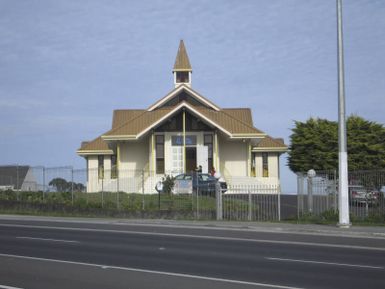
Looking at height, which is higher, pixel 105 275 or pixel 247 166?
pixel 247 166

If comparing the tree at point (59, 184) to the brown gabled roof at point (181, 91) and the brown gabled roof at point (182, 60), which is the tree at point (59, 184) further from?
the brown gabled roof at point (182, 60)

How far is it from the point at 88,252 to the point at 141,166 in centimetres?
2834

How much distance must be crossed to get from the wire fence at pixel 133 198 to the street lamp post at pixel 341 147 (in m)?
4.09

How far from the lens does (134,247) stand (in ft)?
51.1

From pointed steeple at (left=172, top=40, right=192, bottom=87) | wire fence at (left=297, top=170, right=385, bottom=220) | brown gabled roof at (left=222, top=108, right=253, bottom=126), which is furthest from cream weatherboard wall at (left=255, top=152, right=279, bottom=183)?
wire fence at (left=297, top=170, right=385, bottom=220)

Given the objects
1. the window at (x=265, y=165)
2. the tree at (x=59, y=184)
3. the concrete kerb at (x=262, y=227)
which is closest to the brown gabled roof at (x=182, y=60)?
the window at (x=265, y=165)

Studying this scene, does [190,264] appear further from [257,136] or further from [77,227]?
[257,136]

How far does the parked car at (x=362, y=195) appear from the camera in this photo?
2298 centimetres

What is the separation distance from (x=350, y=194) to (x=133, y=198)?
10.9 m

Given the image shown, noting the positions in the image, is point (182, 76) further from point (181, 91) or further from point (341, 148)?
point (341, 148)

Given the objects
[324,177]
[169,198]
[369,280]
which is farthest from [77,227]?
[369,280]

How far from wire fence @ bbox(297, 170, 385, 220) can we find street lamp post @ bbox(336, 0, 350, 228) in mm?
1928

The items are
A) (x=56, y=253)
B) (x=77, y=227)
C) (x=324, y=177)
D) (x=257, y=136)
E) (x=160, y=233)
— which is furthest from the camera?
(x=257, y=136)

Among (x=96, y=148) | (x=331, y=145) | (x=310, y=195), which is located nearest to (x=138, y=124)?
(x=96, y=148)
